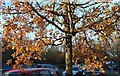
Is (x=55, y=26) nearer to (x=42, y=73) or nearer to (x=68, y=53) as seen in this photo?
(x=68, y=53)

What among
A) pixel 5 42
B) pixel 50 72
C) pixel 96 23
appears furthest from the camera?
pixel 50 72

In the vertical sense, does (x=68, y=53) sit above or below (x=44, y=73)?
above

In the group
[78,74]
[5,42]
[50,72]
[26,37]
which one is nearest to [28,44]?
[26,37]

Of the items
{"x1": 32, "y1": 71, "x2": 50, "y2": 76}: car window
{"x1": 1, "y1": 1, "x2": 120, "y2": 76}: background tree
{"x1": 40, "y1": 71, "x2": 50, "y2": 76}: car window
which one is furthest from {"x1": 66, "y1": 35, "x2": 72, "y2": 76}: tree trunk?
{"x1": 40, "y1": 71, "x2": 50, "y2": 76}: car window

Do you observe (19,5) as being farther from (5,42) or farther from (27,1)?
(5,42)

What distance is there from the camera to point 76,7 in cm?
586

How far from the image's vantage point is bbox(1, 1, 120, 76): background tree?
5.36 meters

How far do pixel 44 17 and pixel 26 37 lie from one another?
55 cm

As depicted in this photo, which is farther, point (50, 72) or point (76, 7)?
point (50, 72)

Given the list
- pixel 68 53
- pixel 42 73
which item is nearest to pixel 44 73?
pixel 42 73

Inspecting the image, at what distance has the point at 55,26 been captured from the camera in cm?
579

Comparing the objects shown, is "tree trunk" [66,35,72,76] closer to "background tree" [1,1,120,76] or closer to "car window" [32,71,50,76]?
"background tree" [1,1,120,76]

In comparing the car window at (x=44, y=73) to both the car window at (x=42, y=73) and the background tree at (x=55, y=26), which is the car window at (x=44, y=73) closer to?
the car window at (x=42, y=73)

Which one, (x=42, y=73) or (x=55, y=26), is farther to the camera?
(x=42, y=73)
